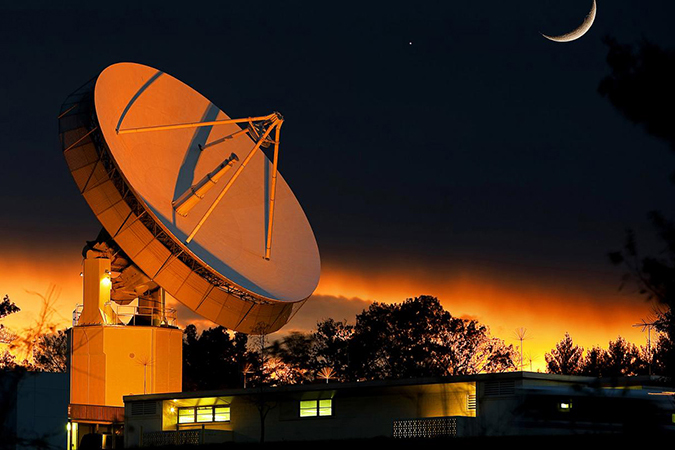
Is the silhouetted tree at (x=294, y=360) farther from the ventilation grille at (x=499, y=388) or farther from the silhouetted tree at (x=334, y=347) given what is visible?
the ventilation grille at (x=499, y=388)

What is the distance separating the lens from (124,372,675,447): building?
32250 mm

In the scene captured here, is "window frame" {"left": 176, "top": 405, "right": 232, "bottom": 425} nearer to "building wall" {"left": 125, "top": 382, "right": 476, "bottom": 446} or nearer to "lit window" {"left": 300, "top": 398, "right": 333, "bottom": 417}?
"building wall" {"left": 125, "top": 382, "right": 476, "bottom": 446}

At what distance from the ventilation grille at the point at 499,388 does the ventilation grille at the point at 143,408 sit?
1402 centimetres

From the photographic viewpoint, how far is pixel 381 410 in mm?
38562

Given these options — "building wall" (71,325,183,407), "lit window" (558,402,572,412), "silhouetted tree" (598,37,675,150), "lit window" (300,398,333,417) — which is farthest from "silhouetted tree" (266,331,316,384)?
"silhouetted tree" (598,37,675,150)

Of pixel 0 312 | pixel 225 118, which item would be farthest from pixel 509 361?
pixel 0 312

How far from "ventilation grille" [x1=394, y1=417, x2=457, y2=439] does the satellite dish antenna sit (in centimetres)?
742

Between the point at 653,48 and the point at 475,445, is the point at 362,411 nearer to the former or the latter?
the point at 475,445

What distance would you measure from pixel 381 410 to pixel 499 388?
16.5 ft

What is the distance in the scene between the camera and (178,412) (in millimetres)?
43031

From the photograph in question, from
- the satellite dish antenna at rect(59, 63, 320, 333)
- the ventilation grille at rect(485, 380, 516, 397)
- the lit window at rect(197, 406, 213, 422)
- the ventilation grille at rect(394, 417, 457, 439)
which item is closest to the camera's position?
the ventilation grille at rect(485, 380, 516, 397)

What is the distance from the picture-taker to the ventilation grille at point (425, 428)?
116 feet

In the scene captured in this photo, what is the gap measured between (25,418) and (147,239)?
11.2m

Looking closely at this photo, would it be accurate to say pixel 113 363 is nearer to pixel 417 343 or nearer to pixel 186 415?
pixel 186 415
